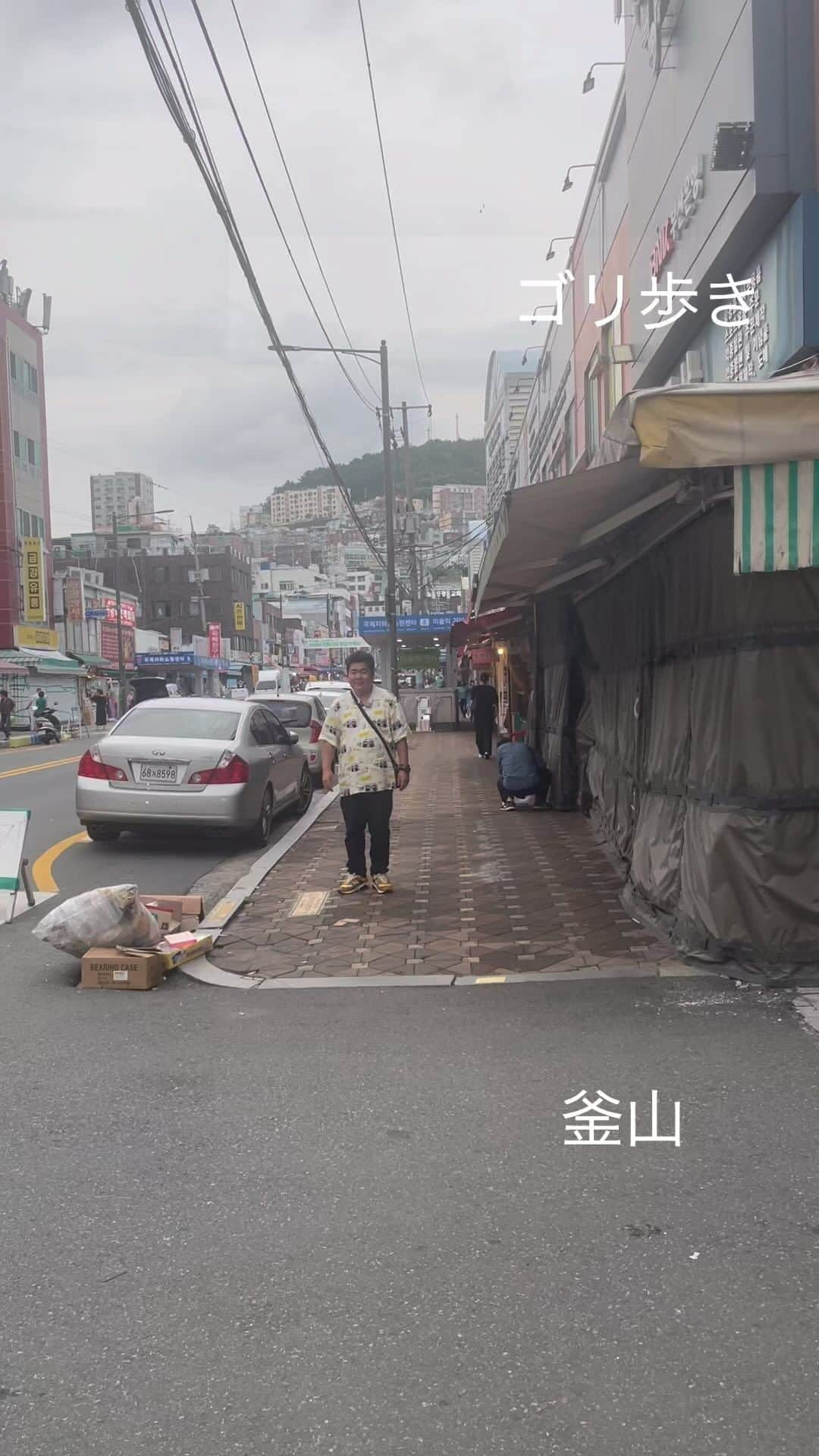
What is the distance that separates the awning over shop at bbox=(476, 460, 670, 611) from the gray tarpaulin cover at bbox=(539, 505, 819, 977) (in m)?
0.36

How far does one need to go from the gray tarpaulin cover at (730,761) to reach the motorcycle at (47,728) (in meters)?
29.9

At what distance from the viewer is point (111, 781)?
35.4 ft

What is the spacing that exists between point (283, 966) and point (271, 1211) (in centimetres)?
310

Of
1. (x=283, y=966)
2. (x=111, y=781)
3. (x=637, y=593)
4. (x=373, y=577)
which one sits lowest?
(x=283, y=966)

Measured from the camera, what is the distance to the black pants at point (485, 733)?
2305 cm

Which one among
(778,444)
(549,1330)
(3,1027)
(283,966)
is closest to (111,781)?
(283,966)

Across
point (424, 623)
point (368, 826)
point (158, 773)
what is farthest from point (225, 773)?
point (424, 623)

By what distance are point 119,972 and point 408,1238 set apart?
3219 mm

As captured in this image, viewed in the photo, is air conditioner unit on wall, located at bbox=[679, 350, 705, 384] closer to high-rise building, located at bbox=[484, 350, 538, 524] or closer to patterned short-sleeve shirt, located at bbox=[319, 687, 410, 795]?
patterned short-sleeve shirt, located at bbox=[319, 687, 410, 795]

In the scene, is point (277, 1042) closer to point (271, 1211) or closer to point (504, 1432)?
point (271, 1211)

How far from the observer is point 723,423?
16.4ft

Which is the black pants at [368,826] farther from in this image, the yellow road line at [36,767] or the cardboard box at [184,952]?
the yellow road line at [36,767]

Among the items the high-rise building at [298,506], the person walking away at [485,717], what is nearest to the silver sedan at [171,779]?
the person walking away at [485,717]

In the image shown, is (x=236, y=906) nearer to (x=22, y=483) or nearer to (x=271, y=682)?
(x=22, y=483)
